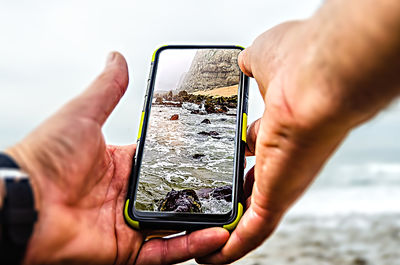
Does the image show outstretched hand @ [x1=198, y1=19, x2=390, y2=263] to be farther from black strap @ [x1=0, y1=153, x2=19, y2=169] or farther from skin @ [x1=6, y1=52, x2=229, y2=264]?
black strap @ [x1=0, y1=153, x2=19, y2=169]

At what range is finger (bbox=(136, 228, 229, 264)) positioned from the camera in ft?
5.30

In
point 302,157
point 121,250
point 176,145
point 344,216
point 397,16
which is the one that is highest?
point 397,16

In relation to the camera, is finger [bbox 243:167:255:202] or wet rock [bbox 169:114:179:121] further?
wet rock [bbox 169:114:179:121]

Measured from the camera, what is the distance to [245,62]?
186 centimetres

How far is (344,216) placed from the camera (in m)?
6.58

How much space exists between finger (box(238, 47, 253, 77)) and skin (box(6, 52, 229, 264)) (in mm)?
608

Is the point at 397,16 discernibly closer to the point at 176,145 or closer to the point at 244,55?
the point at 244,55

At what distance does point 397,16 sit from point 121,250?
1.37m

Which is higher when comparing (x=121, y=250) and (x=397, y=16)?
(x=397, y=16)

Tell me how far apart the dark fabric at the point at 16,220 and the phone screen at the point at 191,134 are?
25.7 inches

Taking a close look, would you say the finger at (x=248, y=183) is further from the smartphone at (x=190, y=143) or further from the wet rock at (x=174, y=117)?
the wet rock at (x=174, y=117)

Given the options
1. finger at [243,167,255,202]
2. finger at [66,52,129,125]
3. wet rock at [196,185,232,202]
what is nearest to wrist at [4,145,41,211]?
finger at [66,52,129,125]

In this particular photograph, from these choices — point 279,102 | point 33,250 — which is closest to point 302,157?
point 279,102

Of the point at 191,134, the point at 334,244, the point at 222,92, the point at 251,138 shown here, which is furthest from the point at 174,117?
the point at 334,244
